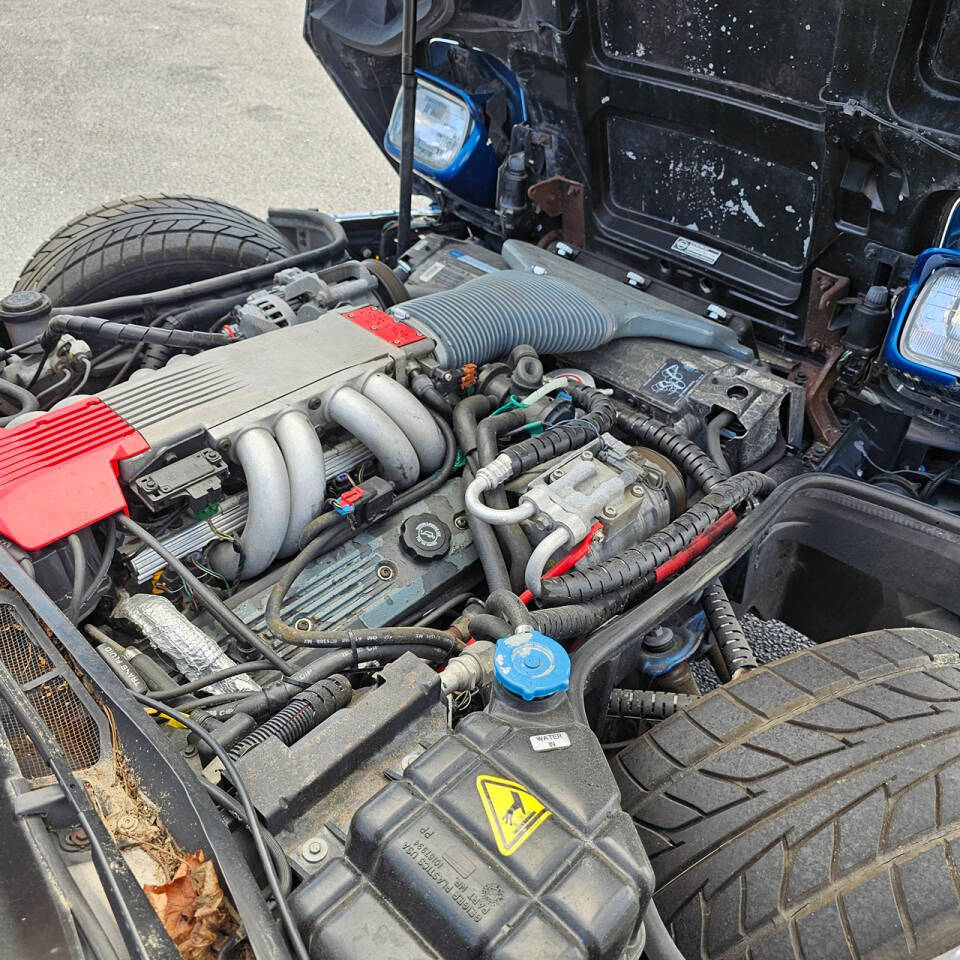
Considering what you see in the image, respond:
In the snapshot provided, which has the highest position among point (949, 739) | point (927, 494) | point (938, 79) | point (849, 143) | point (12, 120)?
point (938, 79)

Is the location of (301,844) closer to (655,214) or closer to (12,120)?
(655,214)

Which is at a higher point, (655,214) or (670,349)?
(655,214)

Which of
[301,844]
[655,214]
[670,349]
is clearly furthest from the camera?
[655,214]

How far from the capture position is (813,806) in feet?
3.83

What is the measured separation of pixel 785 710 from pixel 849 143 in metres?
1.15

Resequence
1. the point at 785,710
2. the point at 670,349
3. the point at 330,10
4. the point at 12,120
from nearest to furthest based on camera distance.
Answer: the point at 785,710 < the point at 670,349 < the point at 330,10 < the point at 12,120

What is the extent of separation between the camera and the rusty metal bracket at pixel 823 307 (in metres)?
1.97

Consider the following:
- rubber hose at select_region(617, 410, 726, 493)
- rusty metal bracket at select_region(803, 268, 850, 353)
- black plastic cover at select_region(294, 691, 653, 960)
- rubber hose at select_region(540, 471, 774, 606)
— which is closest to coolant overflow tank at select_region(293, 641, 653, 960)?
black plastic cover at select_region(294, 691, 653, 960)

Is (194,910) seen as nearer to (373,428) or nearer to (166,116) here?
(373,428)

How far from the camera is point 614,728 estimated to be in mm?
1688

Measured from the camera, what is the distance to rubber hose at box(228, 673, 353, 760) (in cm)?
121

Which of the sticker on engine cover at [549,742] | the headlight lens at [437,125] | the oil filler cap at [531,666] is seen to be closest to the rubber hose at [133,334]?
the headlight lens at [437,125]

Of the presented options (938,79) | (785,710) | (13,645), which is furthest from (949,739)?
(13,645)

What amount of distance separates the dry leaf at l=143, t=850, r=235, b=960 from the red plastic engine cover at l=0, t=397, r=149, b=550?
0.63m
